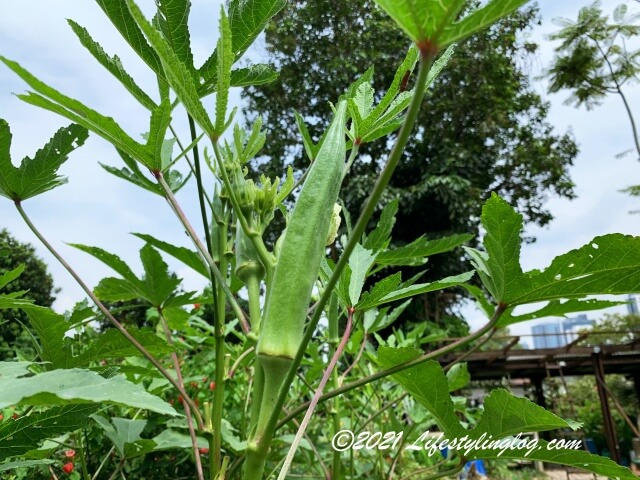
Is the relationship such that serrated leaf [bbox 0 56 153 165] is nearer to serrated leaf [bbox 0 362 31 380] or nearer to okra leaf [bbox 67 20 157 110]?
okra leaf [bbox 67 20 157 110]

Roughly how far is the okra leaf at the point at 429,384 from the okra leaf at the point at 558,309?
0.33ft

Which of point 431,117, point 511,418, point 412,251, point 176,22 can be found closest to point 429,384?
point 511,418

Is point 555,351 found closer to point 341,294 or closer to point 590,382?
point 341,294

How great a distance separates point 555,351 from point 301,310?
740 cm

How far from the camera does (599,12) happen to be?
11.6m

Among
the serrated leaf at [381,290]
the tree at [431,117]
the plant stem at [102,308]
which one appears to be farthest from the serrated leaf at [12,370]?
the tree at [431,117]

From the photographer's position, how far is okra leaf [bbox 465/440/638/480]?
0.54 metres

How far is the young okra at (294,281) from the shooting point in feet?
1.35

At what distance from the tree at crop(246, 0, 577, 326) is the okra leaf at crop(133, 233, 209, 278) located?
8.97m

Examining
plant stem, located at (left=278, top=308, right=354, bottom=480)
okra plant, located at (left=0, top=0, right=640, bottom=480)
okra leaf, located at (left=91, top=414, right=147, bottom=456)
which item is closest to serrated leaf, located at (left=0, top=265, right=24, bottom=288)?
okra plant, located at (left=0, top=0, right=640, bottom=480)

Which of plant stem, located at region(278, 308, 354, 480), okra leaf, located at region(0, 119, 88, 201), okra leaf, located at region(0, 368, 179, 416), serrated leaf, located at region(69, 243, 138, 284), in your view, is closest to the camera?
okra leaf, located at region(0, 368, 179, 416)

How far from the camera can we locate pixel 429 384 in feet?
1.94

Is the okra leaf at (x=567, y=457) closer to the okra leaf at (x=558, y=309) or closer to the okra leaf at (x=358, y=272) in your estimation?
the okra leaf at (x=558, y=309)

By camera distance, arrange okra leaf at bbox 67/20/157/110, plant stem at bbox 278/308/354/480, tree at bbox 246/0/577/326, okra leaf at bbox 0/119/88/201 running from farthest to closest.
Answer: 1. tree at bbox 246/0/577/326
2. okra leaf at bbox 0/119/88/201
3. okra leaf at bbox 67/20/157/110
4. plant stem at bbox 278/308/354/480
